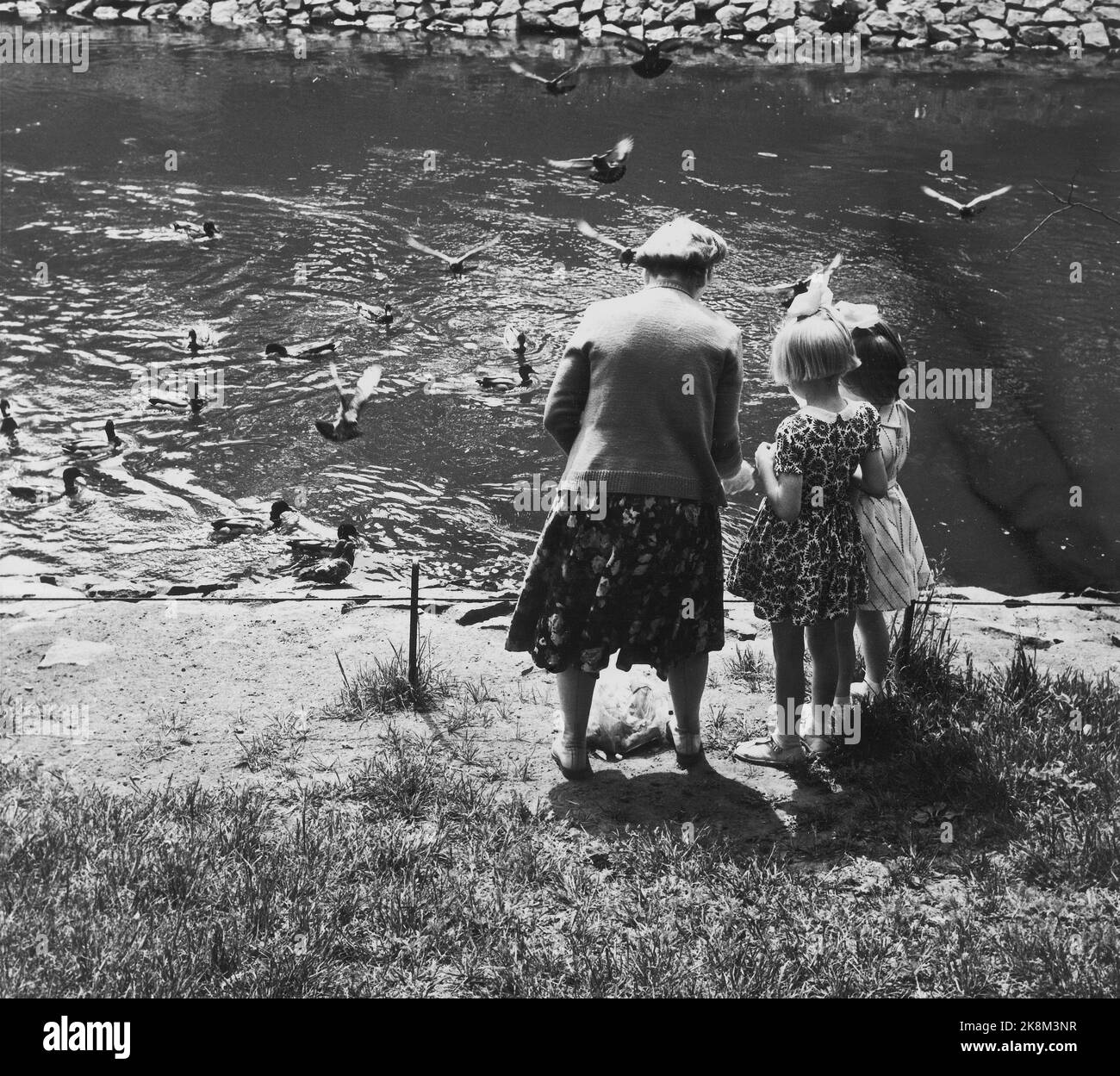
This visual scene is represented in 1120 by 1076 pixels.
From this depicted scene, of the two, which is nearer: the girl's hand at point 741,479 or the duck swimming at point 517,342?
the girl's hand at point 741,479

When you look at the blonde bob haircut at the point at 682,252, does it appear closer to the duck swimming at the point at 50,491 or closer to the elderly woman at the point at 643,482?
the elderly woman at the point at 643,482

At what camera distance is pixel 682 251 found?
435 centimetres

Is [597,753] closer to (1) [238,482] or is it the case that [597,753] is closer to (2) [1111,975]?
(2) [1111,975]

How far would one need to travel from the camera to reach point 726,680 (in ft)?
18.4

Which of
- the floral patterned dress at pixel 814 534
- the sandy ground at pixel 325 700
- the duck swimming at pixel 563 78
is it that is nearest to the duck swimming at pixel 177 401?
the sandy ground at pixel 325 700

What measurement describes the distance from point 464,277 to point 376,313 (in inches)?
50.3

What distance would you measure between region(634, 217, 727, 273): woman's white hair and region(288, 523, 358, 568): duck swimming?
403 cm

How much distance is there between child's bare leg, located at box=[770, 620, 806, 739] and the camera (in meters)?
4.67

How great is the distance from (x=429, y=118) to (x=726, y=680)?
46.2ft

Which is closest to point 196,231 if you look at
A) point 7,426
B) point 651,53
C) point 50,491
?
point 7,426

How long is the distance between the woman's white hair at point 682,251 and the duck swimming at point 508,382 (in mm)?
5875

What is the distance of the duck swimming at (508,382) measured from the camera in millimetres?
10273

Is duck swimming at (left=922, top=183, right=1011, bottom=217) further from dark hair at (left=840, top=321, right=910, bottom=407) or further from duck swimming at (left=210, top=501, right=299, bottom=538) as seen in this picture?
dark hair at (left=840, top=321, right=910, bottom=407)
